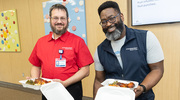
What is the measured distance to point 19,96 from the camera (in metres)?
3.35

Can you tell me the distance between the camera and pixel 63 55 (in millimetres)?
1431

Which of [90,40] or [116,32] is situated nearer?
[116,32]

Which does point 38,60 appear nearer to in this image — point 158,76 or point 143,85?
point 143,85

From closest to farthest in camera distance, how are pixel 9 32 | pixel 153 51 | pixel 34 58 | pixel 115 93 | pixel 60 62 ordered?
pixel 115 93
pixel 153 51
pixel 60 62
pixel 34 58
pixel 9 32

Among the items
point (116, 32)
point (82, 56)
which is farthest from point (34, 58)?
point (116, 32)

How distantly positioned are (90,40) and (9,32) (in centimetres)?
261

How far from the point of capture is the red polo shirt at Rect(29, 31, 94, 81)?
4.71 ft

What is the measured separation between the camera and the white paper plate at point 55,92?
1123mm

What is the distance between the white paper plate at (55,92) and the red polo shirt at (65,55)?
22 centimetres

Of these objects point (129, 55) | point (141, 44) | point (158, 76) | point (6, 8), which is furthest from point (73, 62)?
point (6, 8)

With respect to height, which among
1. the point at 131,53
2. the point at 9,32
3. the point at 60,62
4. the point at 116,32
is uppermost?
the point at 9,32

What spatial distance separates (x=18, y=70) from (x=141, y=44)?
3.83m

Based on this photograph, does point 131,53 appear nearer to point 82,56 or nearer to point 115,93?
point 115,93

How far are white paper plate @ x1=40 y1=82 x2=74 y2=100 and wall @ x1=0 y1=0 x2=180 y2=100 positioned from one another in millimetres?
1622
